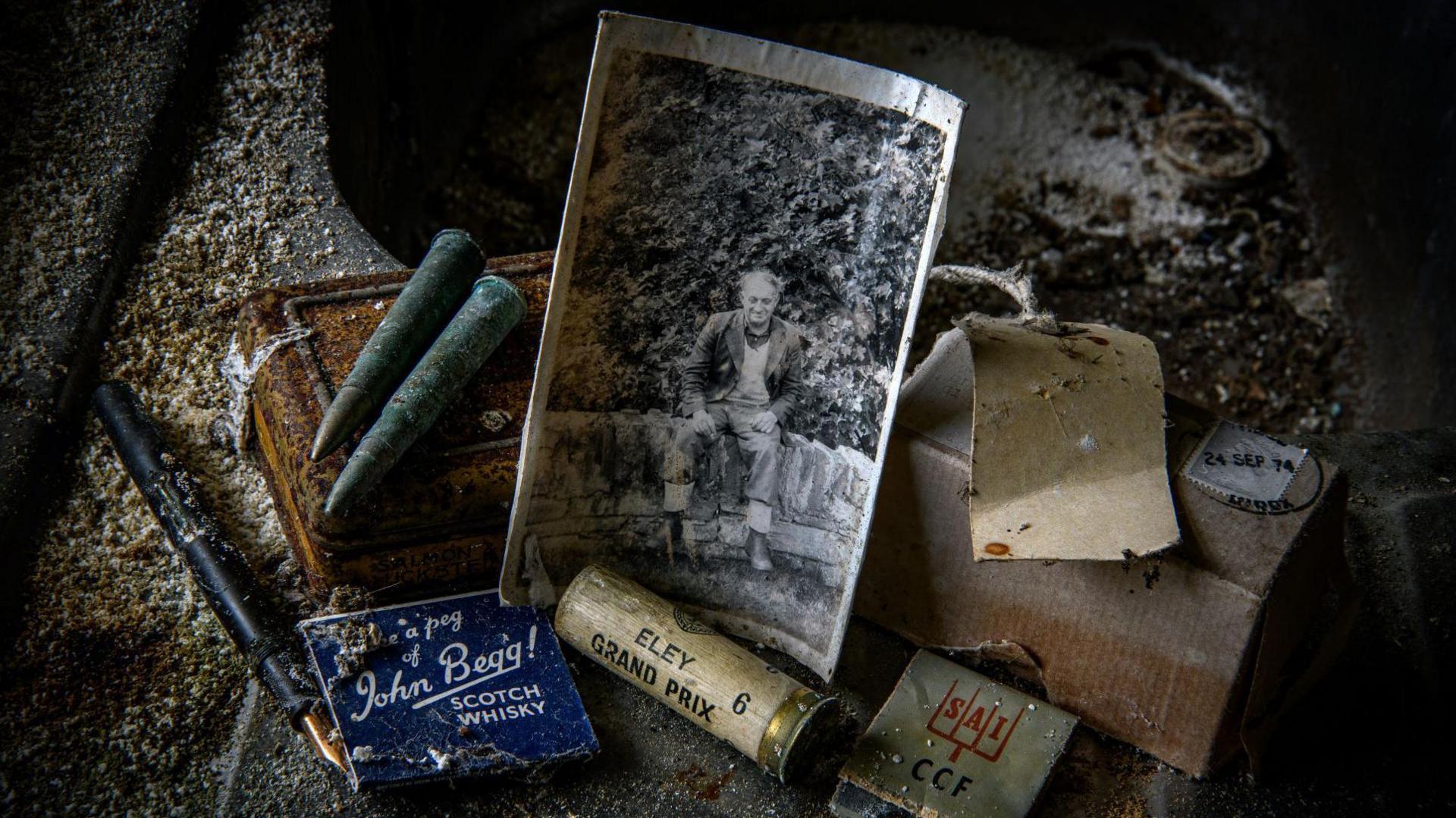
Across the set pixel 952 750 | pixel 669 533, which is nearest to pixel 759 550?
pixel 669 533

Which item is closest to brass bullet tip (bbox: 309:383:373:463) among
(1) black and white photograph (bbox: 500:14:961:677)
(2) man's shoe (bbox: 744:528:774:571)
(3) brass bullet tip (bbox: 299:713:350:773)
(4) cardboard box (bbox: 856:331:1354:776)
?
(1) black and white photograph (bbox: 500:14:961:677)

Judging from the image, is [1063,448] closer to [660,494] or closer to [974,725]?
[974,725]

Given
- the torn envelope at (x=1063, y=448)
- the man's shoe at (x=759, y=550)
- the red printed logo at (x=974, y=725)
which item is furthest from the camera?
the man's shoe at (x=759, y=550)

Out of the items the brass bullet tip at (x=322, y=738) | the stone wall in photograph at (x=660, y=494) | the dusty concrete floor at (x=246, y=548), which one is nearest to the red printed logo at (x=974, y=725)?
the dusty concrete floor at (x=246, y=548)

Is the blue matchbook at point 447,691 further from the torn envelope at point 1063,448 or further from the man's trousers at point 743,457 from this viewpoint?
the torn envelope at point 1063,448

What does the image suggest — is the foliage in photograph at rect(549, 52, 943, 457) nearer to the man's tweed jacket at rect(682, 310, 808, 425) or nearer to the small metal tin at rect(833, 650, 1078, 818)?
the man's tweed jacket at rect(682, 310, 808, 425)

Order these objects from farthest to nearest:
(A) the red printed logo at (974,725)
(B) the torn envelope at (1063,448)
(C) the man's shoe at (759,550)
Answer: (C) the man's shoe at (759,550) → (A) the red printed logo at (974,725) → (B) the torn envelope at (1063,448)
